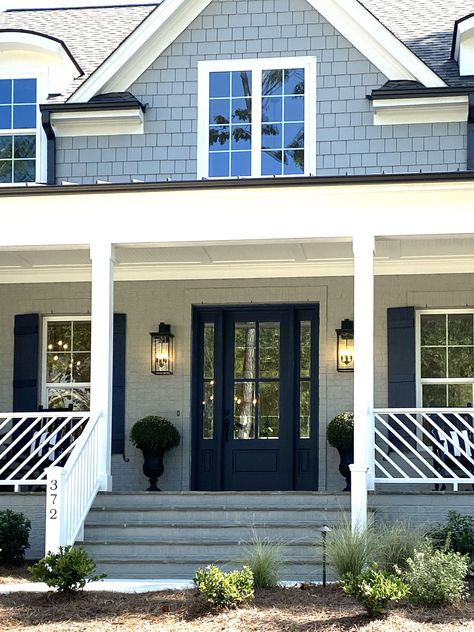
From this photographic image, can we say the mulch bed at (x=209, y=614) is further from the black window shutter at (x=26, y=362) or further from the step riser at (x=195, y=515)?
the black window shutter at (x=26, y=362)

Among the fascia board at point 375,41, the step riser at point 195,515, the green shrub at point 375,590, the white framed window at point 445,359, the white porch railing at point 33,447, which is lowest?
the green shrub at point 375,590

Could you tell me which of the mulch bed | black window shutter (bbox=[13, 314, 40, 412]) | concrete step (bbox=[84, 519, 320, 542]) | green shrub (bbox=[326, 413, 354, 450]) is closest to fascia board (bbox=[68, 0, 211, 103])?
black window shutter (bbox=[13, 314, 40, 412])

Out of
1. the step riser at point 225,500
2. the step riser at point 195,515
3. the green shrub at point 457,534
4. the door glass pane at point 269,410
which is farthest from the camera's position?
the door glass pane at point 269,410

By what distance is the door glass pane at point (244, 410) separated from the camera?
1379 cm

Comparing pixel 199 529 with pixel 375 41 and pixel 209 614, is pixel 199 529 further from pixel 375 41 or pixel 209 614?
pixel 375 41

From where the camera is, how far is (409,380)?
1324 centimetres

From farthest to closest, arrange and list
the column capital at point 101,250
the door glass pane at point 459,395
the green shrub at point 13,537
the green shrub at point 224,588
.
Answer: the door glass pane at point 459,395 → the column capital at point 101,250 → the green shrub at point 13,537 → the green shrub at point 224,588

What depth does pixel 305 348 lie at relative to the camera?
45.5 feet

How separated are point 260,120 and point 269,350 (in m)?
3.04

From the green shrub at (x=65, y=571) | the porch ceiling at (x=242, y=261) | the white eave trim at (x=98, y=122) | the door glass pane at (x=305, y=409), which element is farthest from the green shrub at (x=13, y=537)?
the white eave trim at (x=98, y=122)

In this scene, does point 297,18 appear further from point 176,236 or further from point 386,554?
point 386,554

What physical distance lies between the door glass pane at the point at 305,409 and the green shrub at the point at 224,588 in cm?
557

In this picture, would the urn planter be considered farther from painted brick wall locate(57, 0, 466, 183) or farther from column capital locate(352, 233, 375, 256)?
column capital locate(352, 233, 375, 256)

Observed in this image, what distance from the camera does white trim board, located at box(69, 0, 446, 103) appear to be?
13.1 m
